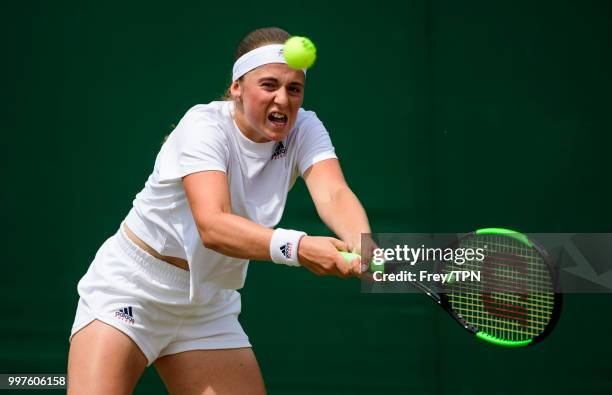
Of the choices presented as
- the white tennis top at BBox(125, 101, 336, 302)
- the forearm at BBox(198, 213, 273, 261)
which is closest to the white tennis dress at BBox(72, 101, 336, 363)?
the white tennis top at BBox(125, 101, 336, 302)

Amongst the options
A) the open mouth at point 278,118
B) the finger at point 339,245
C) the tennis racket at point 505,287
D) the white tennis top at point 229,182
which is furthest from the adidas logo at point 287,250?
the tennis racket at point 505,287

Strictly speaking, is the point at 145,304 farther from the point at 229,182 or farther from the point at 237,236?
the point at 237,236

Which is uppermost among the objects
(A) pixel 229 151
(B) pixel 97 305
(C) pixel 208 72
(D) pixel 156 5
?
(D) pixel 156 5

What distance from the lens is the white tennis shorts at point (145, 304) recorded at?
3.17 m

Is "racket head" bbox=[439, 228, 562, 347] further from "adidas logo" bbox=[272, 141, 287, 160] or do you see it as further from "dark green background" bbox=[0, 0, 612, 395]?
"dark green background" bbox=[0, 0, 612, 395]

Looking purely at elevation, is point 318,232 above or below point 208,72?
below

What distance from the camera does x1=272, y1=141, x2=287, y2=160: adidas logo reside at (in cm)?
317

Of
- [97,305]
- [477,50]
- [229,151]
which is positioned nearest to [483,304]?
[229,151]

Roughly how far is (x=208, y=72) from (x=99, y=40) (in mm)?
507

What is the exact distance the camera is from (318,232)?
175 inches

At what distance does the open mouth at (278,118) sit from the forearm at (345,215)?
0.29 metres

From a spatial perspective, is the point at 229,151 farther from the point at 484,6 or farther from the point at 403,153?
the point at 484,6

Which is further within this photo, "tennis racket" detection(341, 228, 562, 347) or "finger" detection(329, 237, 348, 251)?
"tennis racket" detection(341, 228, 562, 347)

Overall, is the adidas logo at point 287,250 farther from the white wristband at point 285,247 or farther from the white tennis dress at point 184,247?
the white tennis dress at point 184,247
